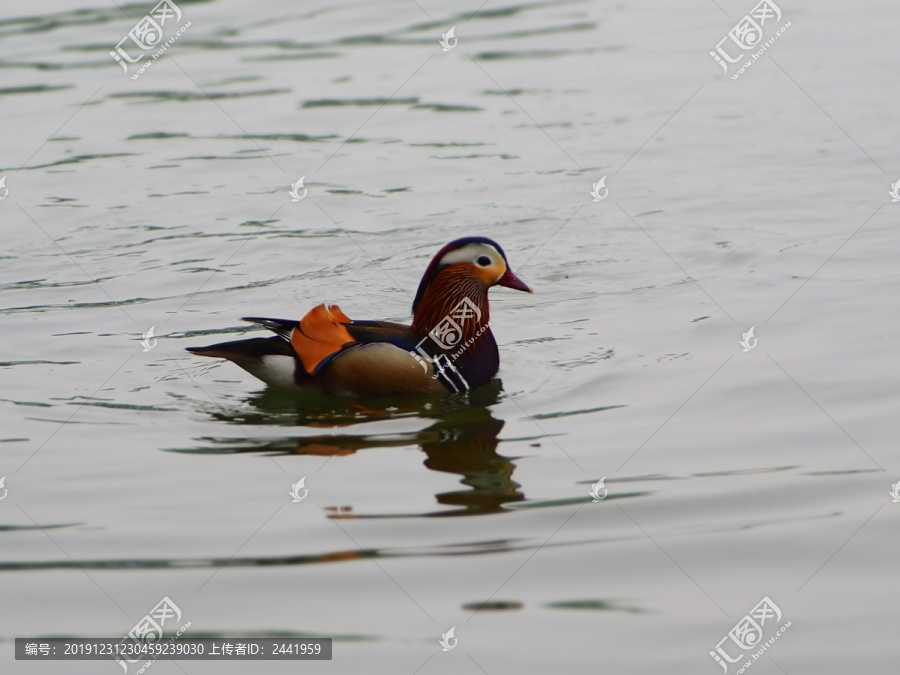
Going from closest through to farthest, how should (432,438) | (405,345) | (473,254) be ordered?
(432,438) < (405,345) < (473,254)

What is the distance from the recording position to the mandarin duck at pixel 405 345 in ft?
26.5

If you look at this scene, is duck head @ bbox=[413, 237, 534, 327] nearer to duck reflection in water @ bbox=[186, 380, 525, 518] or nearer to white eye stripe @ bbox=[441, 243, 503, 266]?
white eye stripe @ bbox=[441, 243, 503, 266]

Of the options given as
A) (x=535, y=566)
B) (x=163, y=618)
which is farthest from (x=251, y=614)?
(x=535, y=566)

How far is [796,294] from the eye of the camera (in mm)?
9805

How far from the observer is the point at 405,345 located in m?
8.18

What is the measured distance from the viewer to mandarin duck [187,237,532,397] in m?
8.08

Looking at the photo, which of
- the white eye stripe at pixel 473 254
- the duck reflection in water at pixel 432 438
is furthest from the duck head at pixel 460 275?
the duck reflection in water at pixel 432 438

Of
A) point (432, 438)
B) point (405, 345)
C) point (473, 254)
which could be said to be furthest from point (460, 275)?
point (432, 438)

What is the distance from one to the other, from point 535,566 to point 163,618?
67.3 inches

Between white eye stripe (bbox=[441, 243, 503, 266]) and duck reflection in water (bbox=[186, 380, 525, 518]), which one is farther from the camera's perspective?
white eye stripe (bbox=[441, 243, 503, 266])

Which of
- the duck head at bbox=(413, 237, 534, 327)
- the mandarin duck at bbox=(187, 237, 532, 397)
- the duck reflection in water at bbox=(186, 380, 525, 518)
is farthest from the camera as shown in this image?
the duck head at bbox=(413, 237, 534, 327)

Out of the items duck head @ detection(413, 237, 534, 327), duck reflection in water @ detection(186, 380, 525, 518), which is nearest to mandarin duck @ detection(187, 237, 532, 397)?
duck head @ detection(413, 237, 534, 327)

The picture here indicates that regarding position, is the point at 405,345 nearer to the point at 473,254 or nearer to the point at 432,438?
the point at 473,254

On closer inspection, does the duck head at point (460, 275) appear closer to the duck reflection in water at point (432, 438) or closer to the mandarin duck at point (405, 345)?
the mandarin duck at point (405, 345)
